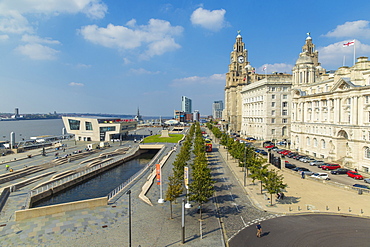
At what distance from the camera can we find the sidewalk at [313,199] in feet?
95.5

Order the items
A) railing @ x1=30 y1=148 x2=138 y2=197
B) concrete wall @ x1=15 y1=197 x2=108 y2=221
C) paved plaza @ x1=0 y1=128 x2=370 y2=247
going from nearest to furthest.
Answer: paved plaza @ x1=0 y1=128 x2=370 y2=247
concrete wall @ x1=15 y1=197 x2=108 y2=221
railing @ x1=30 y1=148 x2=138 y2=197

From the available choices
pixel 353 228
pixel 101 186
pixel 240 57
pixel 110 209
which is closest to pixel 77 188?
pixel 101 186

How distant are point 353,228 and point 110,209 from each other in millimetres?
25254

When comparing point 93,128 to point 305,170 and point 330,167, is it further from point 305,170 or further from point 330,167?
point 330,167

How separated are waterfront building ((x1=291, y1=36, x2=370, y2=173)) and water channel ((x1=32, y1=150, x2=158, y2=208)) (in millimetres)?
45500

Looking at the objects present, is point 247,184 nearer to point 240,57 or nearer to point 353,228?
point 353,228

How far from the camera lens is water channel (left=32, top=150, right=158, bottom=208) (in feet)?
126

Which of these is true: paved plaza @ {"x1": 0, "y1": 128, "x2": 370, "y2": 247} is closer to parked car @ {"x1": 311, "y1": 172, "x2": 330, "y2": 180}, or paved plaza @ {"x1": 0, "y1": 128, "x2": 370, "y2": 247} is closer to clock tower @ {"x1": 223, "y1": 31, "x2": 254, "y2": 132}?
parked car @ {"x1": 311, "y1": 172, "x2": 330, "y2": 180}

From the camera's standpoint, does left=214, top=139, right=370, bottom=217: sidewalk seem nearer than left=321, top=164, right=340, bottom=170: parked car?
Yes

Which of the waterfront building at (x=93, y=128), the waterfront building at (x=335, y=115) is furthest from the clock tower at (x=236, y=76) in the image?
the waterfront building at (x=93, y=128)

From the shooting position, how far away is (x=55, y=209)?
1069 inches

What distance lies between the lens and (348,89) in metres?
50.4

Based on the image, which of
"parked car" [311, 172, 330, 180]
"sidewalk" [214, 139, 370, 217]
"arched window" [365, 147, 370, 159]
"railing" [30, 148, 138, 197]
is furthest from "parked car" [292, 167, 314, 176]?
"railing" [30, 148, 138, 197]

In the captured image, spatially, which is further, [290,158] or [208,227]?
[290,158]
